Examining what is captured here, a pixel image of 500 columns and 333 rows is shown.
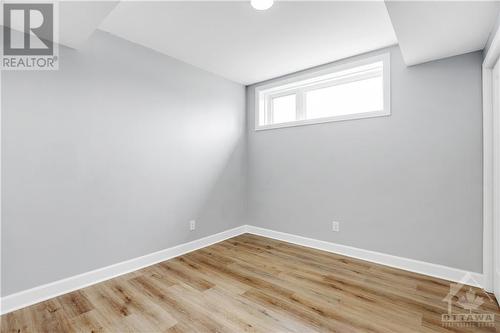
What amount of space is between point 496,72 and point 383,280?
6.78 feet

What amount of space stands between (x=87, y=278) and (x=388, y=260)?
313cm

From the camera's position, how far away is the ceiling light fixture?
187 cm

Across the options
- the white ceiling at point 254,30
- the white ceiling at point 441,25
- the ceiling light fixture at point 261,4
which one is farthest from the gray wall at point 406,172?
the ceiling light fixture at point 261,4

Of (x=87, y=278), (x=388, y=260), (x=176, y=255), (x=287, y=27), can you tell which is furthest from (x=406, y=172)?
(x=87, y=278)

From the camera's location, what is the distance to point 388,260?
2.62 m

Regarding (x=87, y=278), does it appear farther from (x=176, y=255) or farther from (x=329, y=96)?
(x=329, y=96)

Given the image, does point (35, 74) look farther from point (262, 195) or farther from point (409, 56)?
point (409, 56)

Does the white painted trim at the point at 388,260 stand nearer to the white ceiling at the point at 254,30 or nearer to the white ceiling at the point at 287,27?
the white ceiling at the point at 287,27

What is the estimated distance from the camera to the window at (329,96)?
2.79 metres

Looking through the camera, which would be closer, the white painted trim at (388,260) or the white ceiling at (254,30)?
the white ceiling at (254,30)

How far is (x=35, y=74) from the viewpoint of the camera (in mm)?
1945

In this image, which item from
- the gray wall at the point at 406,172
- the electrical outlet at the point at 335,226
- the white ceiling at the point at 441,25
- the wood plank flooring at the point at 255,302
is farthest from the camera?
the electrical outlet at the point at 335,226

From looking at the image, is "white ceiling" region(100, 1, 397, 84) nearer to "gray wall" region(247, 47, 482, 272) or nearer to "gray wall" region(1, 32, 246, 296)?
"gray wall" region(1, 32, 246, 296)

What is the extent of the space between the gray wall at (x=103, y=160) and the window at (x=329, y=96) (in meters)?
0.96
